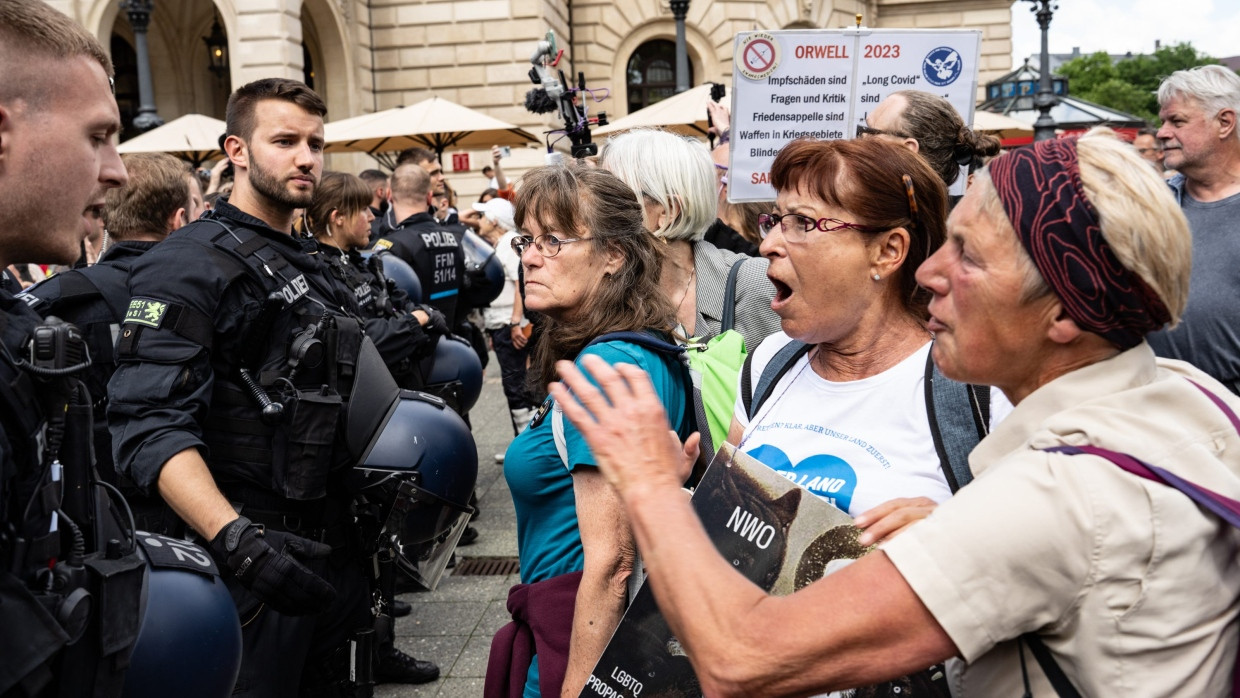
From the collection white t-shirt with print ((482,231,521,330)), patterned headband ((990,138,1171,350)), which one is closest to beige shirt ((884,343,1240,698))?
patterned headband ((990,138,1171,350))

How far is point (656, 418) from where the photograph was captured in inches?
63.3

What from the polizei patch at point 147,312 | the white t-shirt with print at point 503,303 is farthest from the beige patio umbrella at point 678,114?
the polizei patch at point 147,312

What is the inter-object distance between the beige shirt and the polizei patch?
91.8 inches

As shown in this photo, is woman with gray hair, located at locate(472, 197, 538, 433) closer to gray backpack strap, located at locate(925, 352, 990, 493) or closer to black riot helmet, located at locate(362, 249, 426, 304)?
black riot helmet, located at locate(362, 249, 426, 304)

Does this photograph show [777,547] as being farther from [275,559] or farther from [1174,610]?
[275,559]

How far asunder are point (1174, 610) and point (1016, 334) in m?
0.42

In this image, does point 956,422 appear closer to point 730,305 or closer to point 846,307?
point 846,307

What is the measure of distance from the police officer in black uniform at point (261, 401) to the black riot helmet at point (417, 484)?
101 mm

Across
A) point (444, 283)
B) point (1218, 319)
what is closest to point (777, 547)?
point (1218, 319)

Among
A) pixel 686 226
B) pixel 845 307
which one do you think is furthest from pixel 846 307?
pixel 686 226

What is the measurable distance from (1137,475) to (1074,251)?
311mm

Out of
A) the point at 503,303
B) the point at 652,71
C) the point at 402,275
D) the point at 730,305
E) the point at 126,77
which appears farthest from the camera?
the point at 652,71

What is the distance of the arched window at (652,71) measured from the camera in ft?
87.6

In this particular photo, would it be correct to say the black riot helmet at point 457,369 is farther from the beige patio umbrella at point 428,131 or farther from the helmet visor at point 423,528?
the beige patio umbrella at point 428,131
